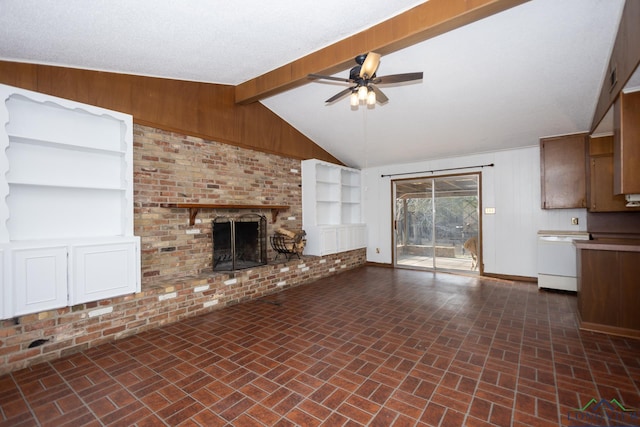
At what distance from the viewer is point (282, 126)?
537 cm

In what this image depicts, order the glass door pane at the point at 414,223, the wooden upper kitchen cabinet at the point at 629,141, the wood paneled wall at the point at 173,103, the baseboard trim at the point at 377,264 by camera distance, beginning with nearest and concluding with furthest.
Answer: the wooden upper kitchen cabinet at the point at 629,141 → the wood paneled wall at the point at 173,103 → the glass door pane at the point at 414,223 → the baseboard trim at the point at 377,264

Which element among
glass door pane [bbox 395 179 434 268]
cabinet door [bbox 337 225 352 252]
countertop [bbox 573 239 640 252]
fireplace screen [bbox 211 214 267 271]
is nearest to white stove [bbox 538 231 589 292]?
countertop [bbox 573 239 640 252]

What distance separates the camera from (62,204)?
2922 millimetres

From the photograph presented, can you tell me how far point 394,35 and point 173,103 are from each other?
2865mm

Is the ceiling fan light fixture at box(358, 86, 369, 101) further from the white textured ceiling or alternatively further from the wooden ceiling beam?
the wooden ceiling beam

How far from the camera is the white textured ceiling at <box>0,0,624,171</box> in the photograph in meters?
2.34

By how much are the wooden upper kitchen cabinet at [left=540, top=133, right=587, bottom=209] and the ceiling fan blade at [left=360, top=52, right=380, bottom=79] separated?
396 centimetres

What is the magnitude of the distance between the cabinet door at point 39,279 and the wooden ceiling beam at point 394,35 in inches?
120

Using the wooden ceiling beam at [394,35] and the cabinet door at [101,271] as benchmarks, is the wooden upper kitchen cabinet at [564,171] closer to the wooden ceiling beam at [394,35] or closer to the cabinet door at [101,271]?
the wooden ceiling beam at [394,35]

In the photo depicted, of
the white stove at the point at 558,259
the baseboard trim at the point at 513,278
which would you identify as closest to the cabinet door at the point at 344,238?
the baseboard trim at the point at 513,278

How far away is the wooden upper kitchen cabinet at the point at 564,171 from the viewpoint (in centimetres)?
463

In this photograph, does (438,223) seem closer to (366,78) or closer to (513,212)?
(513,212)

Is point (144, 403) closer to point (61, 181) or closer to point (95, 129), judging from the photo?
point (61, 181)

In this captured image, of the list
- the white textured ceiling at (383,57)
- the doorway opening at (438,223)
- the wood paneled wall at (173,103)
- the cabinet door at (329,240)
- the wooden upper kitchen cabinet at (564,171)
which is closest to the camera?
the white textured ceiling at (383,57)
